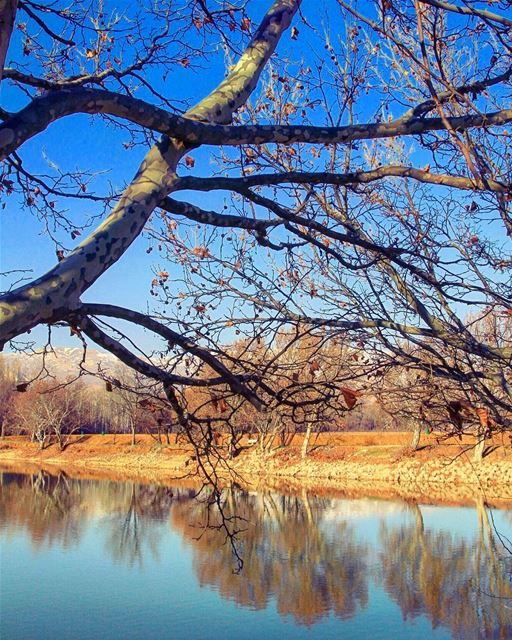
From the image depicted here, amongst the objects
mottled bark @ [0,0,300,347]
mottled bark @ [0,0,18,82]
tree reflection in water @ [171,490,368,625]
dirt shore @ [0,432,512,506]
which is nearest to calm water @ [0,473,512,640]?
tree reflection in water @ [171,490,368,625]

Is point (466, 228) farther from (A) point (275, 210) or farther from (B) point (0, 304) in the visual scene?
(B) point (0, 304)

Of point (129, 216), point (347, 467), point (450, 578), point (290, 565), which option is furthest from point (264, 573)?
point (347, 467)

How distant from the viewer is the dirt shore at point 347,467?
23312 millimetres

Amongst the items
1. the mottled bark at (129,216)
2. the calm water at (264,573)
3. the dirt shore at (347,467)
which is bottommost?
the calm water at (264,573)

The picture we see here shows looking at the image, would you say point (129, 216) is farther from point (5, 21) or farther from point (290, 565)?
point (290, 565)

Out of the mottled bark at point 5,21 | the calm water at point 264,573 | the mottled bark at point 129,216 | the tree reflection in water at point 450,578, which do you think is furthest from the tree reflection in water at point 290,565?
the mottled bark at point 5,21

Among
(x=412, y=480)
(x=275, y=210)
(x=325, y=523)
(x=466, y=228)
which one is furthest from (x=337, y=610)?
(x=412, y=480)

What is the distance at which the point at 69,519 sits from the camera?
2003 centimetres

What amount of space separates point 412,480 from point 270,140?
24.4m

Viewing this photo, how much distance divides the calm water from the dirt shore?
6.82ft

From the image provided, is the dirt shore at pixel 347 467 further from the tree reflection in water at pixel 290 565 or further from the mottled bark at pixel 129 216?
the mottled bark at pixel 129 216

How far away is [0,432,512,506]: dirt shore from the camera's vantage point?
23.3 meters

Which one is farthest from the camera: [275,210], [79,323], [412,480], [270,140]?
[412,480]

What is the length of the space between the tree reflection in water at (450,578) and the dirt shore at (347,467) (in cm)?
270
